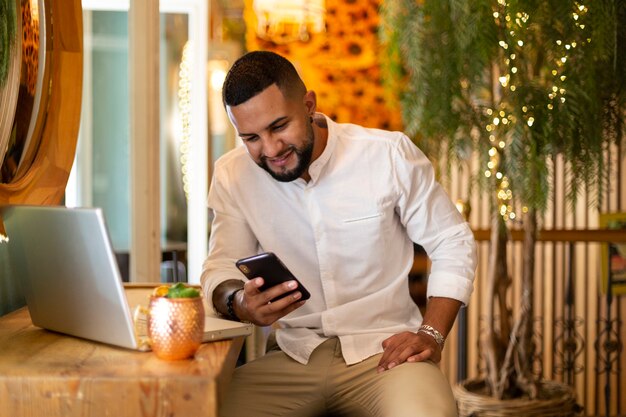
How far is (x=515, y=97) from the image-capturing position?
3293 mm

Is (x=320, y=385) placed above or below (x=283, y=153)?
below

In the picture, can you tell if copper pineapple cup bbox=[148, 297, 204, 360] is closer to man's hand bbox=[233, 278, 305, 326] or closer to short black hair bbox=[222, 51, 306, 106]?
man's hand bbox=[233, 278, 305, 326]

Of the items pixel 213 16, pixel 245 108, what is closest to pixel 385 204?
pixel 245 108

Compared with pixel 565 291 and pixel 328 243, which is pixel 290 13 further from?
pixel 328 243

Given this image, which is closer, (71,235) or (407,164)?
(71,235)

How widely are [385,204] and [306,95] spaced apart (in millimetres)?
318

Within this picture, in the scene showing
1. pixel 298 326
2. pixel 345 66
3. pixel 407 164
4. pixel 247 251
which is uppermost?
pixel 345 66

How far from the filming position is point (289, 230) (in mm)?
2232

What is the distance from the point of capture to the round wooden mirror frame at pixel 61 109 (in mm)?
2070

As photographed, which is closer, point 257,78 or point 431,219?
point 257,78

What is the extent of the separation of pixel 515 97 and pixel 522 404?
1.22 meters

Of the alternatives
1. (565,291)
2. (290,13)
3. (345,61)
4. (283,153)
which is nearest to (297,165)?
(283,153)

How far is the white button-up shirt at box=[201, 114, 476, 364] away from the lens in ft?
7.07

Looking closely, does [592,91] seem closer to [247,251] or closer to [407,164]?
[407,164]
